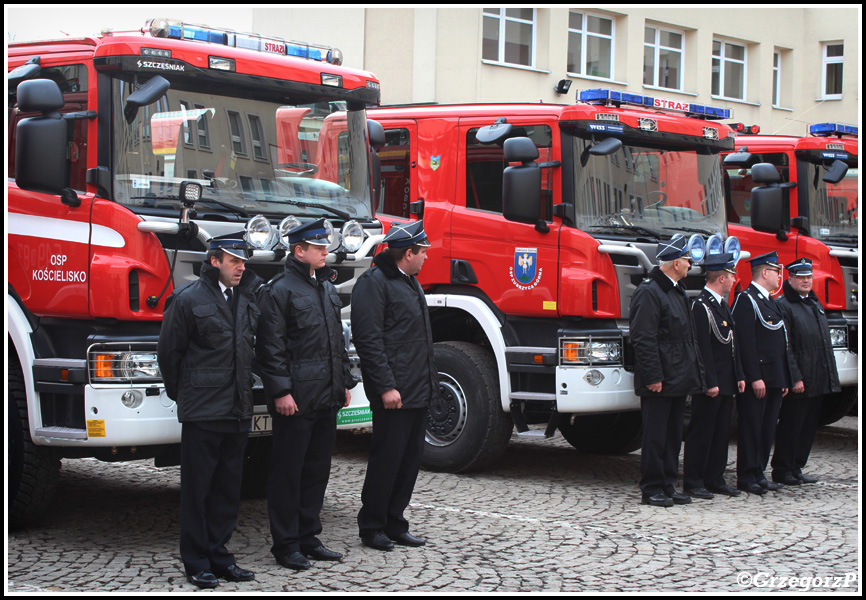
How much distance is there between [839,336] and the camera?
10516 mm

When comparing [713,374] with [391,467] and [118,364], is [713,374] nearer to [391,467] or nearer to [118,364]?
[391,467]

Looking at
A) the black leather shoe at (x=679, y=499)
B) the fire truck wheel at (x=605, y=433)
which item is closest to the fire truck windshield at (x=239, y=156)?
the black leather shoe at (x=679, y=499)

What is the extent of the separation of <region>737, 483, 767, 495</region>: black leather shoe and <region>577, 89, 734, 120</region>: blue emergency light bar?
3148mm

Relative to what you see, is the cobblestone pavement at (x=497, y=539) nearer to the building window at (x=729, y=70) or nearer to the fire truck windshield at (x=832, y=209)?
the fire truck windshield at (x=832, y=209)

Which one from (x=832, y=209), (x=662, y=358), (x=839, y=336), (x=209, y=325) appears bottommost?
(x=662, y=358)

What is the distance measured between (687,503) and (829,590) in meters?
2.31

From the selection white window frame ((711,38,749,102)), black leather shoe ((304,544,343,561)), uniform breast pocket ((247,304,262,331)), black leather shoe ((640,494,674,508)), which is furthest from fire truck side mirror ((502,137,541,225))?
white window frame ((711,38,749,102))

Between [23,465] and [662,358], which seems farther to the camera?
[662,358]

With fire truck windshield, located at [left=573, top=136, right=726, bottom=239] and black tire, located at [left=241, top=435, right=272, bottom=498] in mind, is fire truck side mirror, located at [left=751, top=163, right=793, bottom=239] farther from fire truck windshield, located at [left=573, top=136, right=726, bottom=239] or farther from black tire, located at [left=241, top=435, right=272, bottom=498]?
black tire, located at [left=241, top=435, right=272, bottom=498]

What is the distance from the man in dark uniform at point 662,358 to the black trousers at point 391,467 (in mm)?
2078

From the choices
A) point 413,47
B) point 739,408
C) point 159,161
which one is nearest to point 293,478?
point 159,161

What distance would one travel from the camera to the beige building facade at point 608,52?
63.0 ft

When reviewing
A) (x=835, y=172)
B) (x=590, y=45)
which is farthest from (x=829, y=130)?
(x=590, y=45)

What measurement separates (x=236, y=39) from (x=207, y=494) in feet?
9.78
